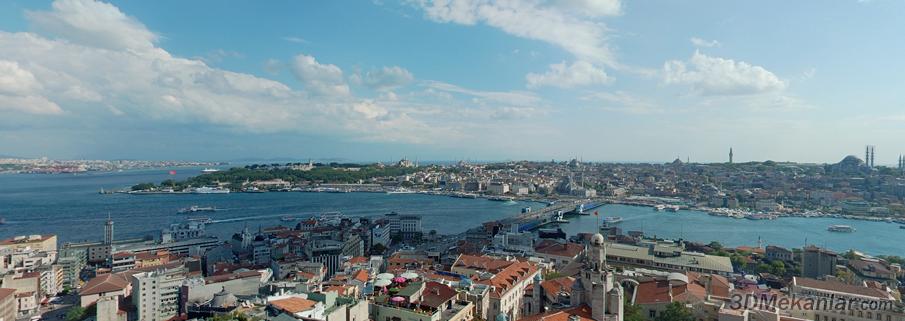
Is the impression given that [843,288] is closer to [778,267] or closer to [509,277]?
[778,267]

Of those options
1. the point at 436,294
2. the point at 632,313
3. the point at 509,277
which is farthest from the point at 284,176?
the point at 632,313

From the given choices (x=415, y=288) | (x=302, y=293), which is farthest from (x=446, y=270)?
(x=302, y=293)

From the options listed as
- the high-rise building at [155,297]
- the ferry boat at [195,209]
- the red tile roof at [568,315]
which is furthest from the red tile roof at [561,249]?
the ferry boat at [195,209]

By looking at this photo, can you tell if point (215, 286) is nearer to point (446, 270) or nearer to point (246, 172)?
point (446, 270)

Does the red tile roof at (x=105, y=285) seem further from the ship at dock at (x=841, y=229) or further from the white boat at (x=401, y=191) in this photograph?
the white boat at (x=401, y=191)

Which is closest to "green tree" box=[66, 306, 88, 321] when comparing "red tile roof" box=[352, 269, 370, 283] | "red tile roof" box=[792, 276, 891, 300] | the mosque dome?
the mosque dome

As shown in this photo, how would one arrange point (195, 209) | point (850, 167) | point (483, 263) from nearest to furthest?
point (483, 263)
point (195, 209)
point (850, 167)

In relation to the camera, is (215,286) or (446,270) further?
(446,270)
